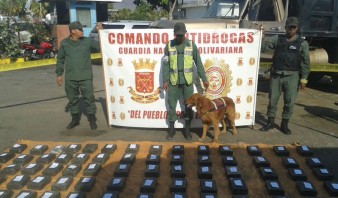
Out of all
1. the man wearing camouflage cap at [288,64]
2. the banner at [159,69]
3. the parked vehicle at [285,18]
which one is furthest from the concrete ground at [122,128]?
the parked vehicle at [285,18]

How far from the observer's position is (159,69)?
6.20 meters

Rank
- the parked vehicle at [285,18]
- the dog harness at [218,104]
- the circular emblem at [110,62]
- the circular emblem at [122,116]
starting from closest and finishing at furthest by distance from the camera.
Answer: the dog harness at [218,104]
the circular emblem at [110,62]
the circular emblem at [122,116]
the parked vehicle at [285,18]

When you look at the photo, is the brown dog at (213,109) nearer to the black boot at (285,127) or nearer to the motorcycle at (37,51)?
the black boot at (285,127)

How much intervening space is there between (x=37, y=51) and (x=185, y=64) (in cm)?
1477

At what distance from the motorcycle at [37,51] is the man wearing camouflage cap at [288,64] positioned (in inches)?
588

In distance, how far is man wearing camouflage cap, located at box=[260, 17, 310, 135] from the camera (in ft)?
19.2

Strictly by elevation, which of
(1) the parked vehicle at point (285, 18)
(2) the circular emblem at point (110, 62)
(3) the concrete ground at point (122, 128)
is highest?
(1) the parked vehicle at point (285, 18)

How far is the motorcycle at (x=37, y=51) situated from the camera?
17.8 metres

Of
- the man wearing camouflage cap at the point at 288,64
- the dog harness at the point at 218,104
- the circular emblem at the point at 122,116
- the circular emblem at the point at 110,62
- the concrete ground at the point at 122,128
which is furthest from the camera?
the circular emblem at the point at 122,116

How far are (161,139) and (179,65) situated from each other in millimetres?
1469

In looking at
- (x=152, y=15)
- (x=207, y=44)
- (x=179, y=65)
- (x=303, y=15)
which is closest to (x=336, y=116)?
(x=303, y=15)

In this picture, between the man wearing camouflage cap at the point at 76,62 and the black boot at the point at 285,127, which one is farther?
the black boot at the point at 285,127

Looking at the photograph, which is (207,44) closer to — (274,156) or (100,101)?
(274,156)

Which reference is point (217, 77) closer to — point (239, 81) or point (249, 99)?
point (239, 81)
